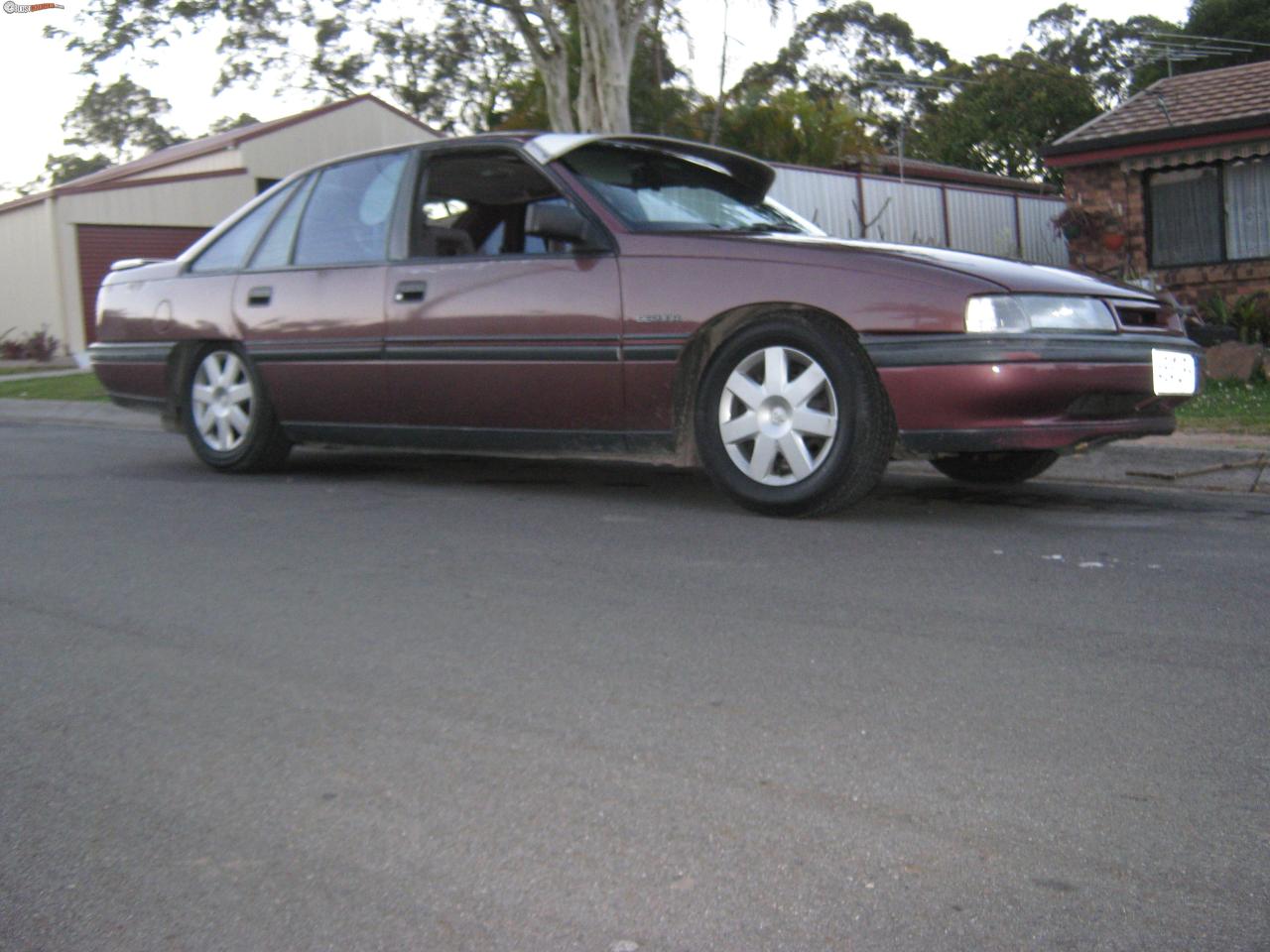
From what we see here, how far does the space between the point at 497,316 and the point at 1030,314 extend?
217 cm

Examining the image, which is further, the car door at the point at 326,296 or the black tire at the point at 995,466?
the car door at the point at 326,296

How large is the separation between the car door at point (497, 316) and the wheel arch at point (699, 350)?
25cm

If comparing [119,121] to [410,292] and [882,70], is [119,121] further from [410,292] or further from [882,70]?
[410,292]

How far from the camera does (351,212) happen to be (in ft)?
22.7

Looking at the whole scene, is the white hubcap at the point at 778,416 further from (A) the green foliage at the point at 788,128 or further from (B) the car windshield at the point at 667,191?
(A) the green foliage at the point at 788,128

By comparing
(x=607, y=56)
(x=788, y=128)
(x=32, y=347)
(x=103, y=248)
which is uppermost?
(x=788, y=128)

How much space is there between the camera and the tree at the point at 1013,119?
133 ft

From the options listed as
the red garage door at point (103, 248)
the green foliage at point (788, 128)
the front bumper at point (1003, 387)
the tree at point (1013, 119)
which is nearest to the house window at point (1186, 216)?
the green foliage at point (788, 128)

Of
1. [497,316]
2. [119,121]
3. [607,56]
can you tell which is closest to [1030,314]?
[497,316]

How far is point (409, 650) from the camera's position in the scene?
3.86 m

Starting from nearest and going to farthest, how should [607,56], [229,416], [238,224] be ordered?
[229,416], [238,224], [607,56]

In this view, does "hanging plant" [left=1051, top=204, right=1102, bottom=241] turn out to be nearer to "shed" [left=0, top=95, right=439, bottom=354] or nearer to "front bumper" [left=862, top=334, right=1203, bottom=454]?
"shed" [left=0, top=95, right=439, bottom=354]

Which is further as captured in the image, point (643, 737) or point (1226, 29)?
point (1226, 29)

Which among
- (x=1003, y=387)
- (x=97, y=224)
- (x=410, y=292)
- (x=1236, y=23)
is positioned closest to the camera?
(x=1003, y=387)
